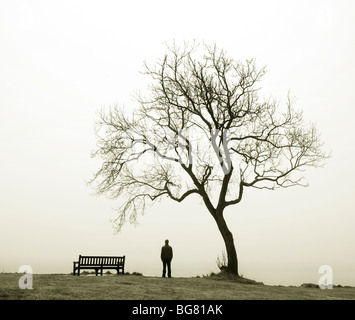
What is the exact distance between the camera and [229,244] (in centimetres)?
2359

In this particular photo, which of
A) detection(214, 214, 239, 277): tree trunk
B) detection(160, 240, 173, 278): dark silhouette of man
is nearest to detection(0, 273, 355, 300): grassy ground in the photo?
detection(160, 240, 173, 278): dark silhouette of man

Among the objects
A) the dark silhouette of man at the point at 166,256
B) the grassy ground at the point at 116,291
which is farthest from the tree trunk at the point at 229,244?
the grassy ground at the point at 116,291

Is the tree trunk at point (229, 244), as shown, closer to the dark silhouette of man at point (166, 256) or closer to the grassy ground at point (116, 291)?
the dark silhouette of man at point (166, 256)

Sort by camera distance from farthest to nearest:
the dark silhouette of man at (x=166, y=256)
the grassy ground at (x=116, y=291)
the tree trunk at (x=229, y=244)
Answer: the tree trunk at (x=229, y=244), the dark silhouette of man at (x=166, y=256), the grassy ground at (x=116, y=291)

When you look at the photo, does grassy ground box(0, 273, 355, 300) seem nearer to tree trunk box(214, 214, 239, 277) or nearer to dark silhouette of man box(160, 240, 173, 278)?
dark silhouette of man box(160, 240, 173, 278)

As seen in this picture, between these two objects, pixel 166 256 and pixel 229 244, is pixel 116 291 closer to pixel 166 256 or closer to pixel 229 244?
pixel 166 256

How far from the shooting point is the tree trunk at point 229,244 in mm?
23172

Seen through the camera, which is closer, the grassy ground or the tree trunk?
the grassy ground

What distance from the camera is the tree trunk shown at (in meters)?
23.2

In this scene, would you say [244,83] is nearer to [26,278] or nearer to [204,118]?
[204,118]
